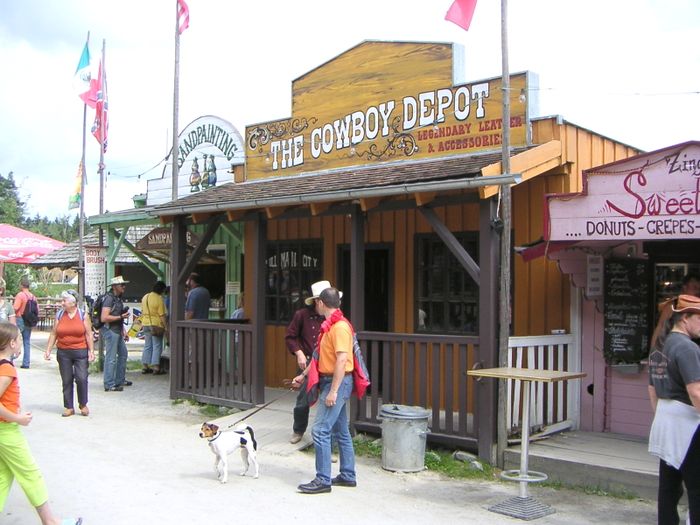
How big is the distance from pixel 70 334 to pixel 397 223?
4435 mm

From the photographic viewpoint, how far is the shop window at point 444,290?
9188 millimetres

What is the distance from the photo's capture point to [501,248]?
7680 millimetres

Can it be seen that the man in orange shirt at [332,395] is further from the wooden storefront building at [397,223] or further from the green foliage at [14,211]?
the green foliage at [14,211]

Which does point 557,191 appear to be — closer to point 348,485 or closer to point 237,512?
point 348,485

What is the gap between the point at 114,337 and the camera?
1210 cm

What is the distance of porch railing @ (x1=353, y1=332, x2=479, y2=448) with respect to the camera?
7848 millimetres

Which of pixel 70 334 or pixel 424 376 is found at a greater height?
pixel 70 334

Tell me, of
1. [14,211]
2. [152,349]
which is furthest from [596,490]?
[14,211]

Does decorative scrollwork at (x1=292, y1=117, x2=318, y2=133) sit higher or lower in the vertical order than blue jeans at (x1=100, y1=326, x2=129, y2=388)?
higher

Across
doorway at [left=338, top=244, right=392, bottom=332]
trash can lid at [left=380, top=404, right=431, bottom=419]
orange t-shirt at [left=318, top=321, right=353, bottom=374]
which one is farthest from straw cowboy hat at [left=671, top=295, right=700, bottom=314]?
doorway at [left=338, top=244, right=392, bottom=332]

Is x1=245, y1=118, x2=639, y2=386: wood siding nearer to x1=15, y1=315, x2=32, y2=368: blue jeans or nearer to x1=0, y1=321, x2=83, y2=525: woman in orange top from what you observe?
x1=0, y1=321, x2=83, y2=525: woman in orange top

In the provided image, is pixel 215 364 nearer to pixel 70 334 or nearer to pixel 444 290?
pixel 70 334

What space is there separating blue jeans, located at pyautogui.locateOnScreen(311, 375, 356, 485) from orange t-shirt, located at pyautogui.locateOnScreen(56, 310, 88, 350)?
4.37 m

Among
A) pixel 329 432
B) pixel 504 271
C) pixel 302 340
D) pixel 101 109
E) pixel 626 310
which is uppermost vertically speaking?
pixel 101 109
